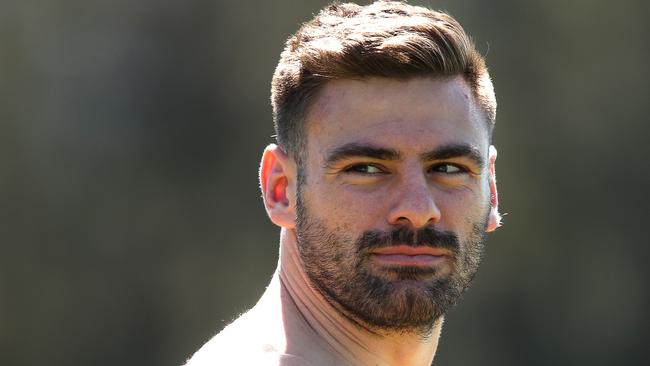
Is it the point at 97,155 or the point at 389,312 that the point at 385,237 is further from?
the point at 97,155

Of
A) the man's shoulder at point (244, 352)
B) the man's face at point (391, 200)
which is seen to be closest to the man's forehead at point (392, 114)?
the man's face at point (391, 200)

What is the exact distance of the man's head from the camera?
2750mm

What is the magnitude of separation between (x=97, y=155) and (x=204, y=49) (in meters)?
1.07

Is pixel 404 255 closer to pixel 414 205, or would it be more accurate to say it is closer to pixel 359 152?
pixel 414 205

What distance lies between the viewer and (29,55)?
27.9ft

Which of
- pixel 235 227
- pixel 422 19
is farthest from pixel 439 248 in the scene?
pixel 235 227

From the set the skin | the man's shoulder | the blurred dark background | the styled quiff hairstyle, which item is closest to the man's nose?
the skin

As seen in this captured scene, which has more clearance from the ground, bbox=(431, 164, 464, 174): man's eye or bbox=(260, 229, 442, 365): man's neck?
bbox=(431, 164, 464, 174): man's eye

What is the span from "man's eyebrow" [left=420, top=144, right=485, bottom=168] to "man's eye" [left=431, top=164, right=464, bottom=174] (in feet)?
0.09

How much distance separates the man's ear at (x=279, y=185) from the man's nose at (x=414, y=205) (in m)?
0.32

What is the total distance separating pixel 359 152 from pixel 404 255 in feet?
0.84

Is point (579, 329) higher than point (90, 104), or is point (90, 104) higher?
point (90, 104)

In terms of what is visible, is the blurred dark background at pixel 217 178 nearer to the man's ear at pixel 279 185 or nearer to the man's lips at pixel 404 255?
the man's ear at pixel 279 185

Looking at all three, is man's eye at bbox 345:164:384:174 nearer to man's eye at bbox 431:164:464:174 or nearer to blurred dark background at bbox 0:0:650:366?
man's eye at bbox 431:164:464:174
